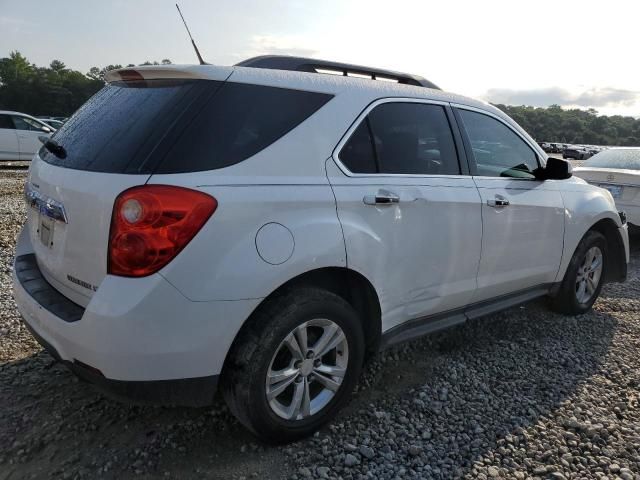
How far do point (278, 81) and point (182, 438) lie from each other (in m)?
1.80

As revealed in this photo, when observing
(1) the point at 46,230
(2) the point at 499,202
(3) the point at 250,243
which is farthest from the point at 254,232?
(2) the point at 499,202

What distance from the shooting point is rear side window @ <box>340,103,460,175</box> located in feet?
8.92

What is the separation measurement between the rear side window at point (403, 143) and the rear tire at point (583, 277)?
5.75 feet

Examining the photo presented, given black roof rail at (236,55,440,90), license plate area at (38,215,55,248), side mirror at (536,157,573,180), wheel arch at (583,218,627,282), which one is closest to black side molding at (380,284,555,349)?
side mirror at (536,157,573,180)

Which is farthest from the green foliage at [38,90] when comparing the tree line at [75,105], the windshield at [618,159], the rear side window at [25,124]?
the windshield at [618,159]

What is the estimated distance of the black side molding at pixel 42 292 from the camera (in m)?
2.23

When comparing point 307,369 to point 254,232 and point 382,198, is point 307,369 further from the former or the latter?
point 382,198

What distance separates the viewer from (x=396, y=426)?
2.78 metres

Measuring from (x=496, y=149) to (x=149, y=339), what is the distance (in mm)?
2637

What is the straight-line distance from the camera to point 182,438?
2.58 meters

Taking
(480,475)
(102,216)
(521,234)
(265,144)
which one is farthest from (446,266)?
(102,216)

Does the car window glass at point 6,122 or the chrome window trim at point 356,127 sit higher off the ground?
the chrome window trim at point 356,127

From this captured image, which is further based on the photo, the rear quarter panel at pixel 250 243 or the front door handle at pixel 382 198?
the front door handle at pixel 382 198

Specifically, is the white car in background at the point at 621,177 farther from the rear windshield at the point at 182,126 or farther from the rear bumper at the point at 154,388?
the rear bumper at the point at 154,388
